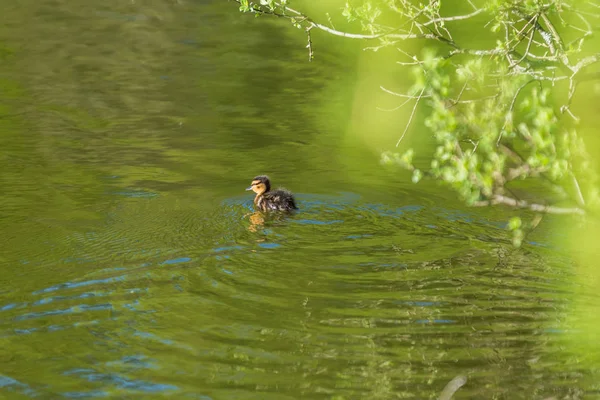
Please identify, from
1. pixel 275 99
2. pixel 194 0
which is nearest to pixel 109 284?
pixel 275 99

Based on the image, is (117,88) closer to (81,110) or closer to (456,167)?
(81,110)

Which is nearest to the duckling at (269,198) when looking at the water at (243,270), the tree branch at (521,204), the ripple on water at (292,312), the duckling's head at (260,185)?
the duckling's head at (260,185)

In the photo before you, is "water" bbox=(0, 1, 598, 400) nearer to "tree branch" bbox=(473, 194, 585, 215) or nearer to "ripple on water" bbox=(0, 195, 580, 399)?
"ripple on water" bbox=(0, 195, 580, 399)

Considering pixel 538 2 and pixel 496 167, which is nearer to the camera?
pixel 496 167

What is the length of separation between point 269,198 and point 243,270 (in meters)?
2.43

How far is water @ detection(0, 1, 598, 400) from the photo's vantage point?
732 cm

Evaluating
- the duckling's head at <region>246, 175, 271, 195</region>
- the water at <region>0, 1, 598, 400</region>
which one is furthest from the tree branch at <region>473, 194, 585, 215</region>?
the duckling's head at <region>246, 175, 271, 195</region>

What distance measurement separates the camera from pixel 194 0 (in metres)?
29.3

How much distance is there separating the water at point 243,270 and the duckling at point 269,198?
0.81ft

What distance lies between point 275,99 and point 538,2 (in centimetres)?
1093

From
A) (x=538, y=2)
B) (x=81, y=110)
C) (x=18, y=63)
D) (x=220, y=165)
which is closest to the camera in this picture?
(x=538, y=2)

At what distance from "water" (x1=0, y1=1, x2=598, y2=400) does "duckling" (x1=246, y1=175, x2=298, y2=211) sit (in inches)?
9.7

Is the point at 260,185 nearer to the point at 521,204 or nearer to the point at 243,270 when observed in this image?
the point at 243,270

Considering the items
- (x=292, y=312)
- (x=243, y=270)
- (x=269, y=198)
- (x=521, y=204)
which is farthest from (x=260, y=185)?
(x=521, y=204)
